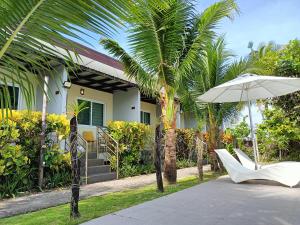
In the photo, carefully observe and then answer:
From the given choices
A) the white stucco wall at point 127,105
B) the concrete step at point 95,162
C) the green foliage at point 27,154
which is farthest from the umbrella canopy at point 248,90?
the white stucco wall at point 127,105

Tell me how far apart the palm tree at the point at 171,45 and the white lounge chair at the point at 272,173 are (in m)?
1.84

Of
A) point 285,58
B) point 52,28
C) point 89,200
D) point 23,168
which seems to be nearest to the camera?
point 52,28

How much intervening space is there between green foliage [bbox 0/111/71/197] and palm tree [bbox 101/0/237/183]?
3.32m

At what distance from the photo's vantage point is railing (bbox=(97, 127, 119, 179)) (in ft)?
39.0

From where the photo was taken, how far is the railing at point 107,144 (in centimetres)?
1188

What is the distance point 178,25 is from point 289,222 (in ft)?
20.0

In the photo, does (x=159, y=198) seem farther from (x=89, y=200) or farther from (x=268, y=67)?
(x=268, y=67)

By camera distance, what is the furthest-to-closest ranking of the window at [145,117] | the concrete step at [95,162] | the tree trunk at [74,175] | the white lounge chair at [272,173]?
the window at [145,117], the concrete step at [95,162], the white lounge chair at [272,173], the tree trunk at [74,175]

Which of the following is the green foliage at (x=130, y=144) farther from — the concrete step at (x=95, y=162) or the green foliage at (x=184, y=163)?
the green foliage at (x=184, y=163)

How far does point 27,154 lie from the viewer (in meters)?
8.56

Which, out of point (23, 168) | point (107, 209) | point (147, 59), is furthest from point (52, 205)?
point (147, 59)

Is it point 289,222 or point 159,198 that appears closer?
point 289,222

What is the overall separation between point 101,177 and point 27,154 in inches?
118

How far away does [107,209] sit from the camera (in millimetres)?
5773
